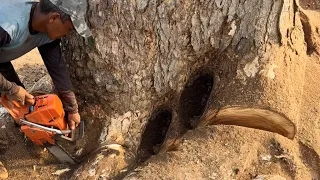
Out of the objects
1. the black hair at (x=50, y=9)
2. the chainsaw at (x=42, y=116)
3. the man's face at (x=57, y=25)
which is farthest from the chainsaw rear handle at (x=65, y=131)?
the black hair at (x=50, y=9)

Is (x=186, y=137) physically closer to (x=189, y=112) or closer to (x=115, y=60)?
(x=189, y=112)

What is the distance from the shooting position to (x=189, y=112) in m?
3.48

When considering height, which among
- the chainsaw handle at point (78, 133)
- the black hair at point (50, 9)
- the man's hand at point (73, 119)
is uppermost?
the black hair at point (50, 9)

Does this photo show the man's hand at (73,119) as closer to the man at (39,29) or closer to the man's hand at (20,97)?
the man at (39,29)

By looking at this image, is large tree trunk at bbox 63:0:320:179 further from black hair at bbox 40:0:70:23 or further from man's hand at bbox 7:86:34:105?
man's hand at bbox 7:86:34:105

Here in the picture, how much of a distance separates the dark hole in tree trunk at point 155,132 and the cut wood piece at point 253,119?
0.35 metres

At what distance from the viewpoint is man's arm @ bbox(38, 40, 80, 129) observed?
3021 millimetres

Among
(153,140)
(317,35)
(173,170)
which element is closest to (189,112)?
(153,140)

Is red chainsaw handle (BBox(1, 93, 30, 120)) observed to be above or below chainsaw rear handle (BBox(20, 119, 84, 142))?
above

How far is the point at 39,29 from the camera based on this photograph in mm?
2795

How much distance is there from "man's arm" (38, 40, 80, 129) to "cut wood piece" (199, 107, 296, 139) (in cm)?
92

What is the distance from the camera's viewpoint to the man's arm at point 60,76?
3.02 m

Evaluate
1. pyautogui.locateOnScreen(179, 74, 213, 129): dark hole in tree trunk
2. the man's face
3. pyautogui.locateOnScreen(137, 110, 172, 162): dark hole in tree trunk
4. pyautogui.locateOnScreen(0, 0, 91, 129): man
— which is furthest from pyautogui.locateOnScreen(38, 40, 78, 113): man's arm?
pyautogui.locateOnScreen(179, 74, 213, 129): dark hole in tree trunk

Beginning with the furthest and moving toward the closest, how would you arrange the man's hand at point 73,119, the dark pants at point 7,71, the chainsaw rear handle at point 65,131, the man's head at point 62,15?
the dark pants at point 7,71 < the man's hand at point 73,119 < the chainsaw rear handle at point 65,131 < the man's head at point 62,15
